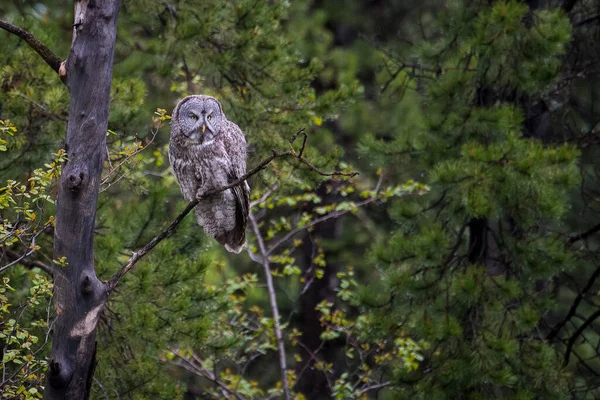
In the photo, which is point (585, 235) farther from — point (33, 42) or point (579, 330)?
point (33, 42)

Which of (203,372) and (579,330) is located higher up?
(203,372)

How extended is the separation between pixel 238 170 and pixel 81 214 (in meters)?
1.67

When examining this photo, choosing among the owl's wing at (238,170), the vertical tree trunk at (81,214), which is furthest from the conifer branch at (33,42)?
the owl's wing at (238,170)

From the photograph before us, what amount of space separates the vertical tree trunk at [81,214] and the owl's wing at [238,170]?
147 centimetres

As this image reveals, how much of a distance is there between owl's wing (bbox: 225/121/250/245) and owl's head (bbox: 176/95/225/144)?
132 millimetres

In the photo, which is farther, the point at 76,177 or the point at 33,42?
the point at 33,42

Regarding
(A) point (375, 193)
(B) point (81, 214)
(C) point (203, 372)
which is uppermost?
(A) point (375, 193)

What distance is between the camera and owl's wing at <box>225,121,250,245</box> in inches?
234

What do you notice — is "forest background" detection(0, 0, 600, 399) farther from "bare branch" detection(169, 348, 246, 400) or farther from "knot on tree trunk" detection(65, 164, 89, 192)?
"knot on tree trunk" detection(65, 164, 89, 192)

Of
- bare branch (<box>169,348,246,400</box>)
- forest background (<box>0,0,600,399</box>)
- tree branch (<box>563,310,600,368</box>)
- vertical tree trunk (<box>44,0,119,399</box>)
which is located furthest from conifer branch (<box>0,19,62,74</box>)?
tree branch (<box>563,310,600,368</box>)

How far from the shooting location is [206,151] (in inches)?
230

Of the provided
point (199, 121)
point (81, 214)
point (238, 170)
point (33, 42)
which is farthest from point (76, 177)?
point (238, 170)

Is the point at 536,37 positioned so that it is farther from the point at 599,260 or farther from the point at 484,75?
the point at 599,260

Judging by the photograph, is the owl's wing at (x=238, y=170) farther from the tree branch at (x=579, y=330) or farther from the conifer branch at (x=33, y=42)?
the tree branch at (x=579, y=330)
